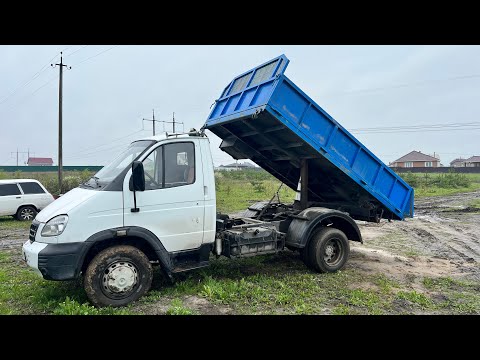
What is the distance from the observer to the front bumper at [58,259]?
493cm

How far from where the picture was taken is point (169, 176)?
578 cm

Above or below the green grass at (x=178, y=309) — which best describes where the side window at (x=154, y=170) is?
above

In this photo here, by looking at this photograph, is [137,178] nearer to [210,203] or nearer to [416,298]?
[210,203]

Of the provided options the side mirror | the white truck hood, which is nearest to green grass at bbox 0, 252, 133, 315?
the white truck hood

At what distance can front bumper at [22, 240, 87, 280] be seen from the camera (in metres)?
4.93

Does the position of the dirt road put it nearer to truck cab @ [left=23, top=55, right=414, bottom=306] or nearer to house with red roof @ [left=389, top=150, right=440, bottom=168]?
truck cab @ [left=23, top=55, right=414, bottom=306]

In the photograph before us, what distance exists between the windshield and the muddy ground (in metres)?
1.98

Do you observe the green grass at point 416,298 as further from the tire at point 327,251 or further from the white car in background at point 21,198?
the white car in background at point 21,198

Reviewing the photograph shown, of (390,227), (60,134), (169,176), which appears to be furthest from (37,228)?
(60,134)

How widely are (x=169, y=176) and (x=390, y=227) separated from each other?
9.54 metres

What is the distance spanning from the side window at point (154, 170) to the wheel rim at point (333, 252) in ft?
11.5

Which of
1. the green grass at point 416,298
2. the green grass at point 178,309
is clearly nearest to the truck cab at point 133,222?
the green grass at point 178,309

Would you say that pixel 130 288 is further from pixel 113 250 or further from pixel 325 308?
pixel 325 308

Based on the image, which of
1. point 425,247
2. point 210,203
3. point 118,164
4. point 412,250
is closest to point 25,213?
point 118,164
